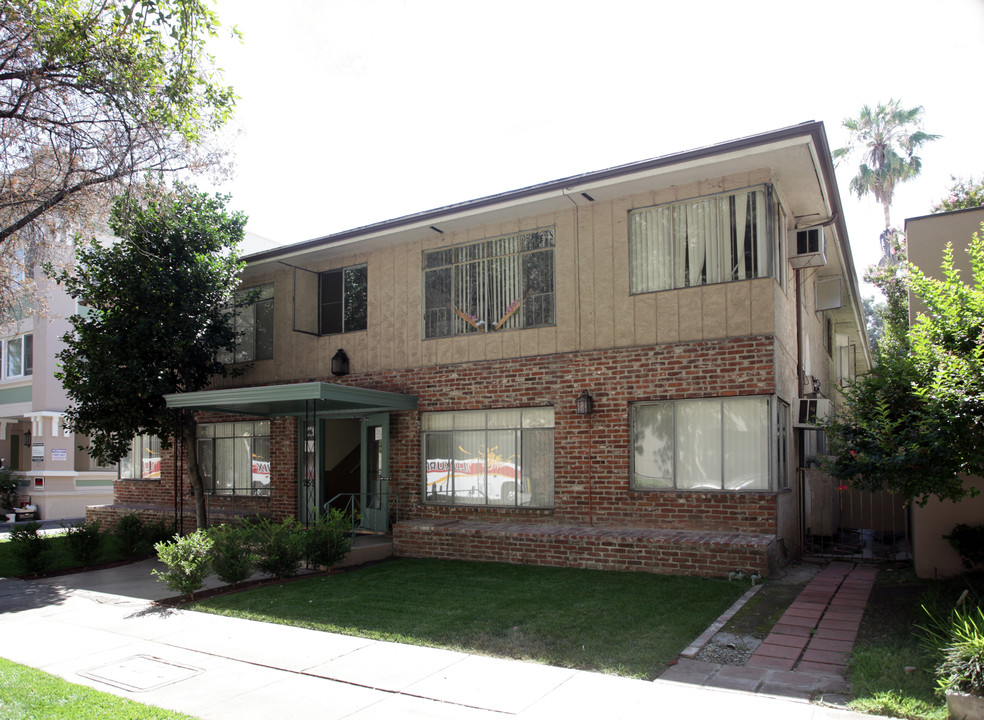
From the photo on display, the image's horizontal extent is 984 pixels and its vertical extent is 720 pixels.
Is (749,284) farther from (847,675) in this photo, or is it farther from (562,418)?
(847,675)

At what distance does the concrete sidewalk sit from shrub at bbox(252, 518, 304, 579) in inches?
66.3

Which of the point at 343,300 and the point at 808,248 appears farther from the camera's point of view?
the point at 343,300

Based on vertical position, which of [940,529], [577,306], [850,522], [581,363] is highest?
[577,306]

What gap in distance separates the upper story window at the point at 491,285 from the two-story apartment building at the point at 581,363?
37 mm

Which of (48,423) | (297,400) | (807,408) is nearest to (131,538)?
(297,400)

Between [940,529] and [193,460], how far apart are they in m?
12.7

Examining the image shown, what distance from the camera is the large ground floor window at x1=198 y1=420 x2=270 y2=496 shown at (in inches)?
615

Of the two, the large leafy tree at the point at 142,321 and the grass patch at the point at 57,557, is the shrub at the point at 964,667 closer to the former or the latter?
the large leafy tree at the point at 142,321

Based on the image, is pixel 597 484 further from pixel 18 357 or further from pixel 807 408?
pixel 18 357

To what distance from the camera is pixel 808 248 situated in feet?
38.7

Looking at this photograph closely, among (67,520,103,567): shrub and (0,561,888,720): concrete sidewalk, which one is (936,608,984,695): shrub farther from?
(67,520,103,567): shrub

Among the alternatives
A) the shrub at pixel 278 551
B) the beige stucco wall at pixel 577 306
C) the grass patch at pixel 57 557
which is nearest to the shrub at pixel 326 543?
the shrub at pixel 278 551

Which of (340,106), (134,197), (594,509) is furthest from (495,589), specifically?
(134,197)

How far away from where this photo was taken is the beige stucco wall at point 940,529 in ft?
29.5
